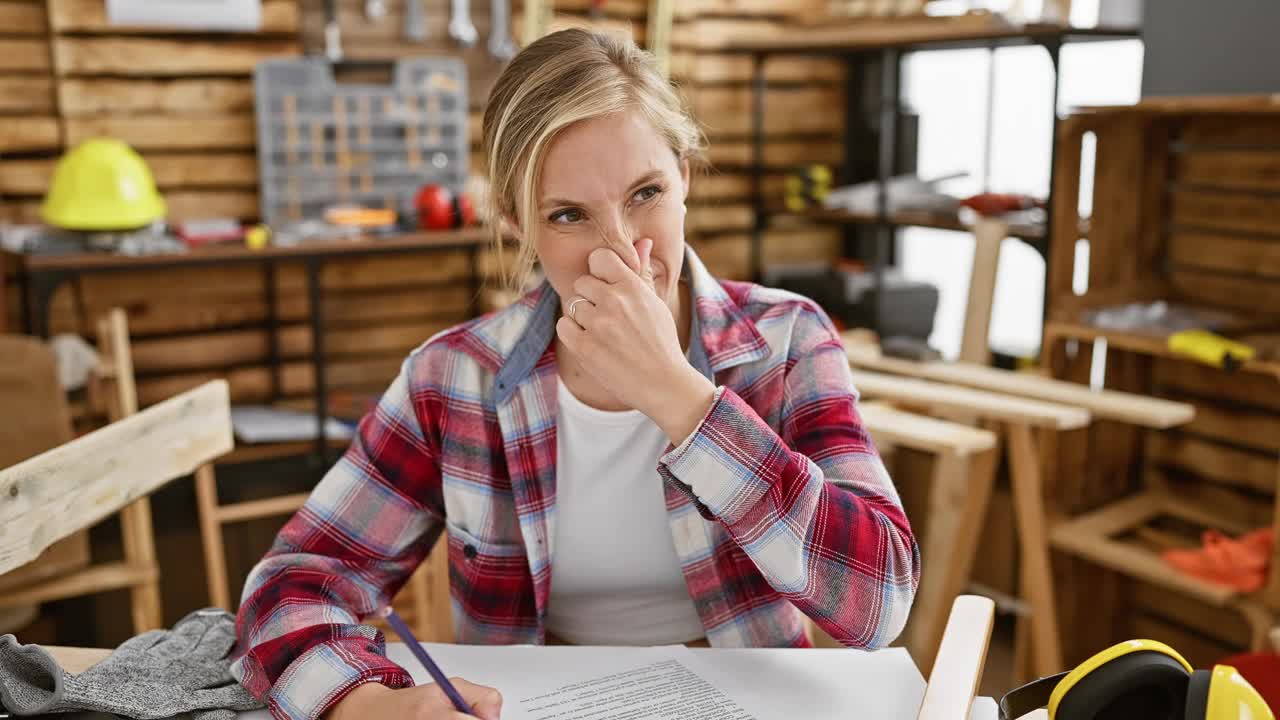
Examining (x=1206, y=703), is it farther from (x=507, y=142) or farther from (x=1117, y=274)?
(x=1117, y=274)

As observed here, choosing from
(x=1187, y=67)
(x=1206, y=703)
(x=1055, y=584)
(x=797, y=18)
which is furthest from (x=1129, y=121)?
(x=1206, y=703)

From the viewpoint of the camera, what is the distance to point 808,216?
4375mm

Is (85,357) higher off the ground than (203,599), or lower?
higher

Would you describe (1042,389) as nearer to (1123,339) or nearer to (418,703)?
(1123,339)

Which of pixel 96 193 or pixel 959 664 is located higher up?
pixel 96 193

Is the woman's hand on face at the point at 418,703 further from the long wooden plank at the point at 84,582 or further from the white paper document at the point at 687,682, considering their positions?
the long wooden plank at the point at 84,582

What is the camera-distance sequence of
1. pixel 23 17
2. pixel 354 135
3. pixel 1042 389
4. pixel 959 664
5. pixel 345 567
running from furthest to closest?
pixel 354 135, pixel 23 17, pixel 1042 389, pixel 345 567, pixel 959 664

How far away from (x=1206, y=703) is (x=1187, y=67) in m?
2.62

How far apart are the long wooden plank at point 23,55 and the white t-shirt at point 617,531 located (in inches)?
123

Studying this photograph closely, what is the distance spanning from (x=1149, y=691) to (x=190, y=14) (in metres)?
3.81

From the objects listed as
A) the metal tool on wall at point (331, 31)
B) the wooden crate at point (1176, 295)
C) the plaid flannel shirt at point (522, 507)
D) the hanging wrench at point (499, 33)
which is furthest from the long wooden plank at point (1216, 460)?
the metal tool on wall at point (331, 31)

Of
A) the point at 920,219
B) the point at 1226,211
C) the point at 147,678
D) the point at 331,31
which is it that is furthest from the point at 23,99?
the point at 1226,211

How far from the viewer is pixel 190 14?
383 centimetres

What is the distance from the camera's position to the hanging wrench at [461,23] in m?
4.25
